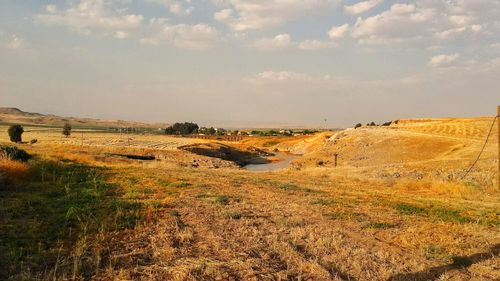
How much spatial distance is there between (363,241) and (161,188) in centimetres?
933

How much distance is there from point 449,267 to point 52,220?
33.1 feet

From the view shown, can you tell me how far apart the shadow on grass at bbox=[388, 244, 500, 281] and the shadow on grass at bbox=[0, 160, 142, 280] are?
245 inches

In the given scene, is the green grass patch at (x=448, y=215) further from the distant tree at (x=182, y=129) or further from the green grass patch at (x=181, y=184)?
the distant tree at (x=182, y=129)

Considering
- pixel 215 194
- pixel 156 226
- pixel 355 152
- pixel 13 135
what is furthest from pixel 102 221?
pixel 13 135

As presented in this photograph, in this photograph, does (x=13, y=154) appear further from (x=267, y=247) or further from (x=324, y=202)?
(x=267, y=247)

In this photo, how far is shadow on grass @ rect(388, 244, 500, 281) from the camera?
→ 8242mm

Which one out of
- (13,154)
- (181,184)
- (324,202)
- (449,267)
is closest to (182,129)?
(13,154)

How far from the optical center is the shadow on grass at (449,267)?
8242 millimetres

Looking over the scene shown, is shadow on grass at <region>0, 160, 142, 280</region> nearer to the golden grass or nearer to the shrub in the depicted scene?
the golden grass

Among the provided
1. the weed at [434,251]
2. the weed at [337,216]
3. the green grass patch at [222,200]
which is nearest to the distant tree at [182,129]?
the green grass patch at [222,200]

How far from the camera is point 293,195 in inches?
688

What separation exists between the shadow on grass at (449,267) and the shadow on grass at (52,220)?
20.4ft

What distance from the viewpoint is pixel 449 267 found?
29.5 feet

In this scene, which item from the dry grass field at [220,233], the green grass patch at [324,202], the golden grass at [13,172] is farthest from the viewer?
the golden grass at [13,172]
